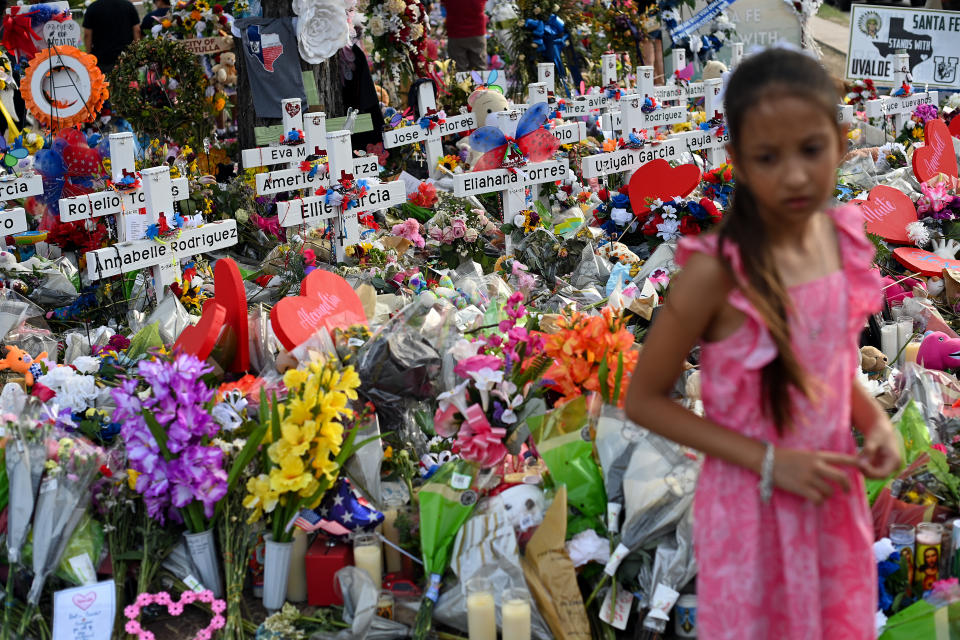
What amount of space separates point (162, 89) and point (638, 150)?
3.92 meters

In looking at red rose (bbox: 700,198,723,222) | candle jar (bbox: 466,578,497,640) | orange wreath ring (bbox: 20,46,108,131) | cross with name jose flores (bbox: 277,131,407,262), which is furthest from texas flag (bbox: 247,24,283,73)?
candle jar (bbox: 466,578,497,640)

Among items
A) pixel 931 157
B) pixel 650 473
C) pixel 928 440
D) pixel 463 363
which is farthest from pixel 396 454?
pixel 931 157

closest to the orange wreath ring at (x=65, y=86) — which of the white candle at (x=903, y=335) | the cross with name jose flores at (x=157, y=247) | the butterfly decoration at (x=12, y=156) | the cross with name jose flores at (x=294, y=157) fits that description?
the butterfly decoration at (x=12, y=156)

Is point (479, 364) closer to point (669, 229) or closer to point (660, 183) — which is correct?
point (669, 229)

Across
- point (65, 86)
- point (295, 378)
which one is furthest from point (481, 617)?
point (65, 86)

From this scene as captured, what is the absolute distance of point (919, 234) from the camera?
5.36 metres

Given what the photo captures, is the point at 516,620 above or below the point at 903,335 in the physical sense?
below

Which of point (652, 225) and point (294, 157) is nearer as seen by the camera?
point (652, 225)

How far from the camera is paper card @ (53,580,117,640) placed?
9.52 ft

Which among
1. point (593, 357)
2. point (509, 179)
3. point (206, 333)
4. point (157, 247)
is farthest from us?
point (509, 179)

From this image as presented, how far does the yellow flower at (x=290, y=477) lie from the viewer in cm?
301

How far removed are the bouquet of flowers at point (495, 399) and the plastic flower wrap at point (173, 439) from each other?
62 centimetres

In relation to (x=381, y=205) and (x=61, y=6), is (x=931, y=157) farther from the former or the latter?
(x=61, y=6)

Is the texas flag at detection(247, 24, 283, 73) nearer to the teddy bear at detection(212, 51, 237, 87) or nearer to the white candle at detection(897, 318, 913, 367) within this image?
the teddy bear at detection(212, 51, 237, 87)
